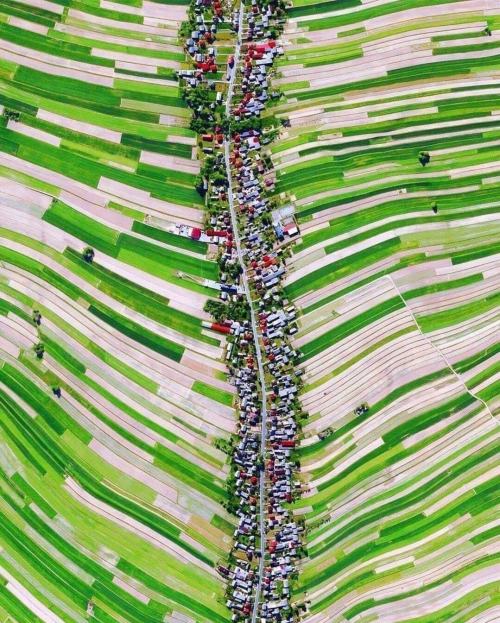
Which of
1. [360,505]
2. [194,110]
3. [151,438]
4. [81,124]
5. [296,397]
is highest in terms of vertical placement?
[194,110]

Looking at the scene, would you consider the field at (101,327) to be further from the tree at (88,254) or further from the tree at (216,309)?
the tree at (216,309)

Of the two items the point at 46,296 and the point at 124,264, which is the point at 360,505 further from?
the point at 46,296

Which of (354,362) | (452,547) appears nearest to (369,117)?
(354,362)

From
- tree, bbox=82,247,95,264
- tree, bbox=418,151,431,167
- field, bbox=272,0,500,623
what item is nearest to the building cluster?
field, bbox=272,0,500,623

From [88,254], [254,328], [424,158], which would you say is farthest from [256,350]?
[424,158]

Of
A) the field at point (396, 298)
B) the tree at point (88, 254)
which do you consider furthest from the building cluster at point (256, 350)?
the tree at point (88, 254)

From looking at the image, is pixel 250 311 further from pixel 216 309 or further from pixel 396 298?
pixel 396 298
